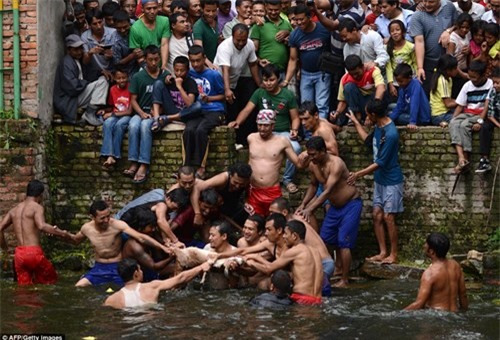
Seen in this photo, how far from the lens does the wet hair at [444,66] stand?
1688 cm

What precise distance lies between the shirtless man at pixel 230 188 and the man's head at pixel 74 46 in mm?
2993

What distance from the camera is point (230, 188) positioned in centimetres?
1638

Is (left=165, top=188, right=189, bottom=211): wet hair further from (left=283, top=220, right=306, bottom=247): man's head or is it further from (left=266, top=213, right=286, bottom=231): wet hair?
(left=283, top=220, right=306, bottom=247): man's head

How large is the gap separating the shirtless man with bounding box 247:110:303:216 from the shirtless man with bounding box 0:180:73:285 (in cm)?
264

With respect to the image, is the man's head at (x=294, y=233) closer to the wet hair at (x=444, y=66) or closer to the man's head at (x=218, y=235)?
the man's head at (x=218, y=235)

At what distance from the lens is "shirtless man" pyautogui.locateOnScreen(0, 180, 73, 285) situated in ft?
52.6

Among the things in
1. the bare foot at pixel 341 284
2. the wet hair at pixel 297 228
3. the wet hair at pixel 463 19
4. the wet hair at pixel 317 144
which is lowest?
the bare foot at pixel 341 284

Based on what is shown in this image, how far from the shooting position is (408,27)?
1755 centimetres

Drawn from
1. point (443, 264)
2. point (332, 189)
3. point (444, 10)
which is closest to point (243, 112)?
point (332, 189)

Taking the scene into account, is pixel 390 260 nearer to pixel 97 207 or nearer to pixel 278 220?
pixel 278 220

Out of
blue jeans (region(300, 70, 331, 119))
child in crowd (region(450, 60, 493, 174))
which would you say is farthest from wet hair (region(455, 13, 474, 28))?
blue jeans (region(300, 70, 331, 119))

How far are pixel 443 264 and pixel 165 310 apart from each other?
3.38 metres

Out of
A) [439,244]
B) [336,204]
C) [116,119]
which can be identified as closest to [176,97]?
[116,119]

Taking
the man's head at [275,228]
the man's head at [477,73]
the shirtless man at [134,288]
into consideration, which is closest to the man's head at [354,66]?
the man's head at [477,73]
